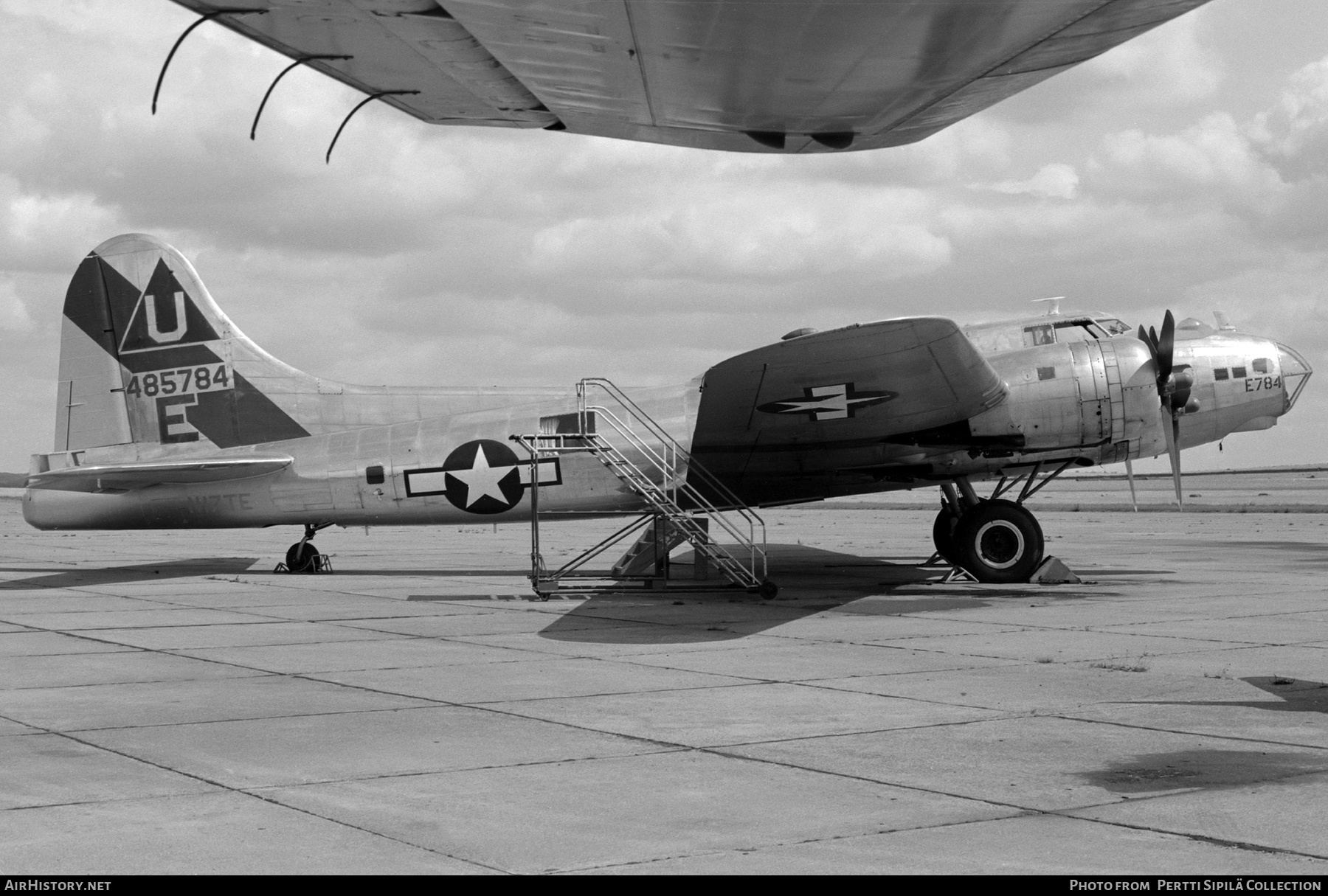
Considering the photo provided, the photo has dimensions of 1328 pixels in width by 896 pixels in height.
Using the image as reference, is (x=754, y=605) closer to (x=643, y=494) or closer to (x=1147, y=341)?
(x=643, y=494)

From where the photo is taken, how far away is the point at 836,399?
Answer: 18203mm

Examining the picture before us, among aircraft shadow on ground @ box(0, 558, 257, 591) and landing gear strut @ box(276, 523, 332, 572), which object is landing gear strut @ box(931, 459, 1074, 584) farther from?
aircraft shadow on ground @ box(0, 558, 257, 591)

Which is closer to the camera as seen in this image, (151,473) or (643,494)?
(643,494)

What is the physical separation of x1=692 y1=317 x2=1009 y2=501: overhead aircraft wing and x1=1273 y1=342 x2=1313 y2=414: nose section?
4.81 metres

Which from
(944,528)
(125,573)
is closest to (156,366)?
(125,573)

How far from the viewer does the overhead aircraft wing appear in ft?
53.4

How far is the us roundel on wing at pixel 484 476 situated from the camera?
776 inches

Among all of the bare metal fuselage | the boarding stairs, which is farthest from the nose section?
the boarding stairs

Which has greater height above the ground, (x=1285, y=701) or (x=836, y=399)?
(x=836, y=399)

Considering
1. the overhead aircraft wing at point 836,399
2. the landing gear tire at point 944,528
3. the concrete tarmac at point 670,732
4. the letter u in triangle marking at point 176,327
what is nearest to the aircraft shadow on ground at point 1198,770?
the concrete tarmac at point 670,732

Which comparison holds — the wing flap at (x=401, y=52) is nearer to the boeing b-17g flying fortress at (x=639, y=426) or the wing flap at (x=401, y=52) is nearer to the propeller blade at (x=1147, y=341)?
the boeing b-17g flying fortress at (x=639, y=426)

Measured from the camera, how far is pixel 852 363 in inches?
673

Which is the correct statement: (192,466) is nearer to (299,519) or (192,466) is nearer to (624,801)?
(299,519)

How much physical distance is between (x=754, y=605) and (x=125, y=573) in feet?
40.3
